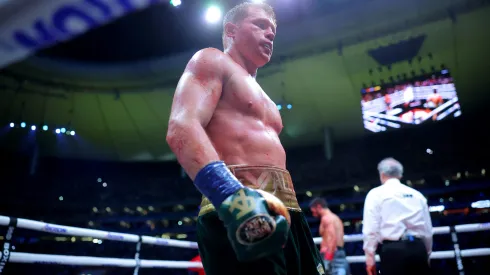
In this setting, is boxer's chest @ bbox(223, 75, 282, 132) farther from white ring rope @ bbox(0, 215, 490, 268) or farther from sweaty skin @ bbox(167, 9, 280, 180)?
white ring rope @ bbox(0, 215, 490, 268)

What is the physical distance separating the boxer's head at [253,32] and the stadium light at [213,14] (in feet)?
21.1

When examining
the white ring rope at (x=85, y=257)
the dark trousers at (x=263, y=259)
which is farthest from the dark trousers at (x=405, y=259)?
the dark trousers at (x=263, y=259)

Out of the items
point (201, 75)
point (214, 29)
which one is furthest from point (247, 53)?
point (214, 29)

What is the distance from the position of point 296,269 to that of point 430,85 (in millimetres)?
7697

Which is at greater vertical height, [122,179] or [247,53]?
[122,179]

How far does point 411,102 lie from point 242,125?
7567 mm

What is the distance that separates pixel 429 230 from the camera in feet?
9.18

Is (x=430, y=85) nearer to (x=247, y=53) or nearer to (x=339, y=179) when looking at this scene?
(x=339, y=179)

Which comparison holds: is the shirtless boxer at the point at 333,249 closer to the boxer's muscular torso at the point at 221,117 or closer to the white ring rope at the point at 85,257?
the white ring rope at the point at 85,257

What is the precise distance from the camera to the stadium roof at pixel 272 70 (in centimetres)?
773

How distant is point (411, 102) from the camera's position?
7.89 meters

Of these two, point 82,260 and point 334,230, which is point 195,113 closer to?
point 82,260

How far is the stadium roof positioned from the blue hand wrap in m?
7.37

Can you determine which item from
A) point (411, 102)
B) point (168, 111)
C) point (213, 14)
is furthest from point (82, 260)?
point (168, 111)
